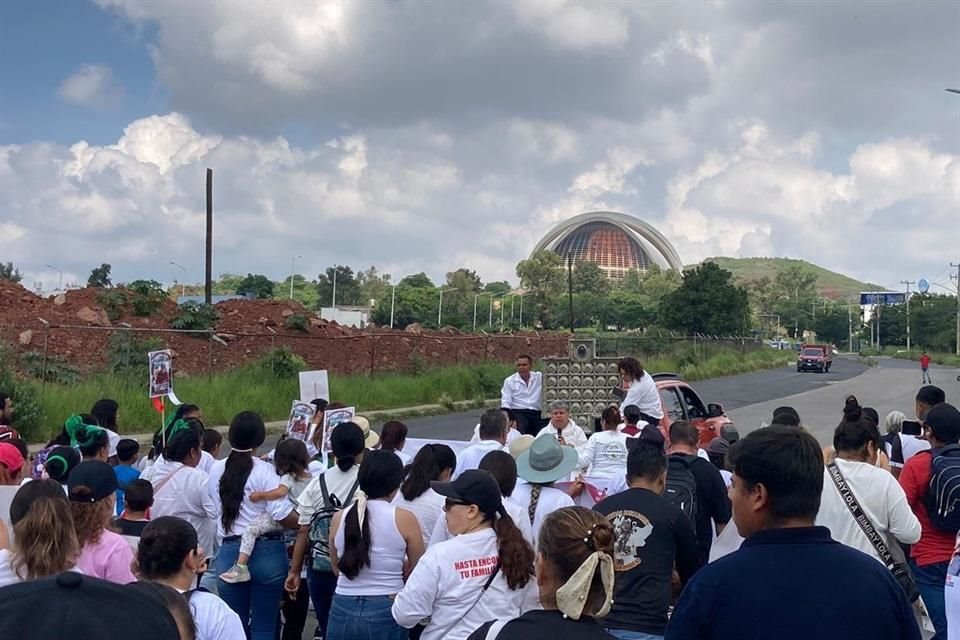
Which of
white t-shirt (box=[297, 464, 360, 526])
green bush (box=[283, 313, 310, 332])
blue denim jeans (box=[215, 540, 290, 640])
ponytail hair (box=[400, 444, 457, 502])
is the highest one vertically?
green bush (box=[283, 313, 310, 332])

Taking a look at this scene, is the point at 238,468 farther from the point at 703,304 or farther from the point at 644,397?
the point at 703,304

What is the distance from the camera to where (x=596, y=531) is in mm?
3262

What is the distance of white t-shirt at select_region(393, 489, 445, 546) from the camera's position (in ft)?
17.9

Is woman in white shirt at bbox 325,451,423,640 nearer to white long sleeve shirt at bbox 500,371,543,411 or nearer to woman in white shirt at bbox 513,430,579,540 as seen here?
woman in white shirt at bbox 513,430,579,540

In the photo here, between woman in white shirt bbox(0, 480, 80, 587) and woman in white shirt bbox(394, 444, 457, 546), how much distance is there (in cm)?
194

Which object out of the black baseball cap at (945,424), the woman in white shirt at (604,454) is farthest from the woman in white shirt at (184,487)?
the black baseball cap at (945,424)

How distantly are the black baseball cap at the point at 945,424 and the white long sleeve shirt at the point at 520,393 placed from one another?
6.77 m

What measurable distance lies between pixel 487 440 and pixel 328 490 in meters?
1.91

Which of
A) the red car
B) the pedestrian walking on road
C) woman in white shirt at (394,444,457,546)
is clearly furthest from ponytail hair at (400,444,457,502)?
the red car

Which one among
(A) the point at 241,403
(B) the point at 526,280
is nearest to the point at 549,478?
(A) the point at 241,403

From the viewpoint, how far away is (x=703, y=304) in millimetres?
66188

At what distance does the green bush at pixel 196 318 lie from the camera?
29708mm

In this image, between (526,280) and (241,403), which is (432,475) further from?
(526,280)

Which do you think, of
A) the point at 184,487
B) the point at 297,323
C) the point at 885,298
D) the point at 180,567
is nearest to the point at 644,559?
the point at 180,567
